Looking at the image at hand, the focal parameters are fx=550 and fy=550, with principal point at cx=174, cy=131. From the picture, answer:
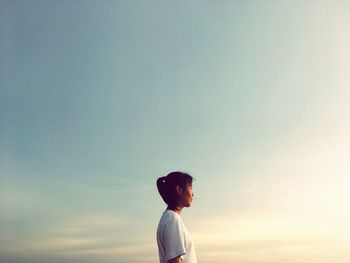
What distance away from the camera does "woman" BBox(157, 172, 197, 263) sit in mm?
7176

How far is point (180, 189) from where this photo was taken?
24.4ft

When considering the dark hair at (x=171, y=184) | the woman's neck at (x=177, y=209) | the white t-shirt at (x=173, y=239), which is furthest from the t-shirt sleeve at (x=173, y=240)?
the dark hair at (x=171, y=184)

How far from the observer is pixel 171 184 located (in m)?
7.46

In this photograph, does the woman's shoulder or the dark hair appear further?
the dark hair

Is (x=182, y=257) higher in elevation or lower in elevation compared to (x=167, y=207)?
lower

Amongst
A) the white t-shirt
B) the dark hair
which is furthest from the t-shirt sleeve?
the dark hair

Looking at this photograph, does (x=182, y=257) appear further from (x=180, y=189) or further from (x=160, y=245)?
(x=180, y=189)

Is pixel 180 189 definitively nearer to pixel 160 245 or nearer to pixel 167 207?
pixel 167 207

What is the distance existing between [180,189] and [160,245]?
31.5 inches

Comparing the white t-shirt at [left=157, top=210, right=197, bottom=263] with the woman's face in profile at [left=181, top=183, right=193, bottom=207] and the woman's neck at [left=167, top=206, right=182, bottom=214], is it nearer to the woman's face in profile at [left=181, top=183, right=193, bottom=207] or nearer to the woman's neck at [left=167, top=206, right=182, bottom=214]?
the woman's neck at [left=167, top=206, right=182, bottom=214]

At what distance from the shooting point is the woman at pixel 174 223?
718cm

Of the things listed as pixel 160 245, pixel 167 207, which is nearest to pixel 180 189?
pixel 167 207

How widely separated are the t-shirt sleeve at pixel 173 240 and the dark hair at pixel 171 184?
314mm

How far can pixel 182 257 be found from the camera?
7277 millimetres
